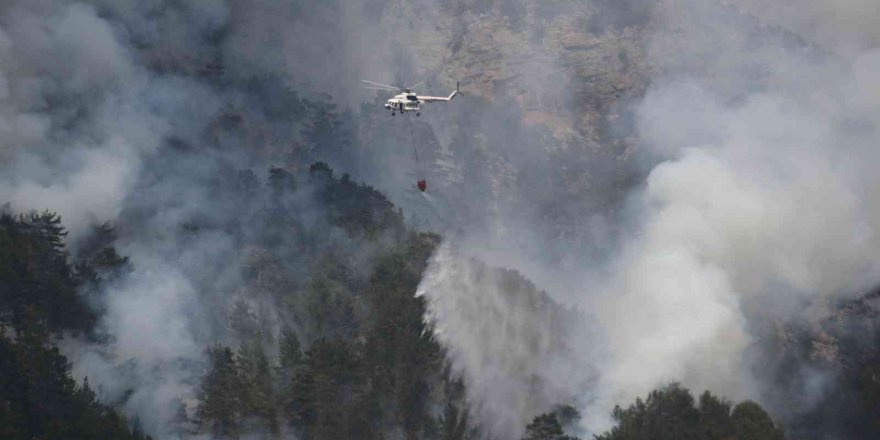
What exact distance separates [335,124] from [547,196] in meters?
17.1

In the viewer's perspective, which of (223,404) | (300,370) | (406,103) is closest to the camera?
(223,404)

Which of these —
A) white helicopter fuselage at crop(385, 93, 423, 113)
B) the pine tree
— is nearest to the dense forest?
the pine tree

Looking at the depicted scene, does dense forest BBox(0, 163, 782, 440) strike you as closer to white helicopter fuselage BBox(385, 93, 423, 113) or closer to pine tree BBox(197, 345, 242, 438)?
pine tree BBox(197, 345, 242, 438)

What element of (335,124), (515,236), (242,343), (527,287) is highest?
(335,124)

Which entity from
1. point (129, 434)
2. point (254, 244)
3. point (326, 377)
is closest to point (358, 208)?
point (254, 244)

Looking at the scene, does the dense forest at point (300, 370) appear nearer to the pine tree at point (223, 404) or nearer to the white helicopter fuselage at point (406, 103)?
the pine tree at point (223, 404)

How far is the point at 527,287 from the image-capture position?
308ft

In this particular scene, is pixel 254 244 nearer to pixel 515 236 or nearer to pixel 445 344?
pixel 445 344

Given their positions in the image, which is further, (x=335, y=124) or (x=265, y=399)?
(x=335, y=124)

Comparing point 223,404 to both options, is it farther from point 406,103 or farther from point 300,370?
point 406,103

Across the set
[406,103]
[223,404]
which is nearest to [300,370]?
[223,404]

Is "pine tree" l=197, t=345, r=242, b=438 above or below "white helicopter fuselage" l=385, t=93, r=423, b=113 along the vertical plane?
below

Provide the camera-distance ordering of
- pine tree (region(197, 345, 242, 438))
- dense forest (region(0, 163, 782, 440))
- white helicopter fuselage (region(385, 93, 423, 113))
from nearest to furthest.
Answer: dense forest (region(0, 163, 782, 440)), pine tree (region(197, 345, 242, 438)), white helicopter fuselage (region(385, 93, 423, 113))

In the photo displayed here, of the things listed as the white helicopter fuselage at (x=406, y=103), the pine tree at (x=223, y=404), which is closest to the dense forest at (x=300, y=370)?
the pine tree at (x=223, y=404)
